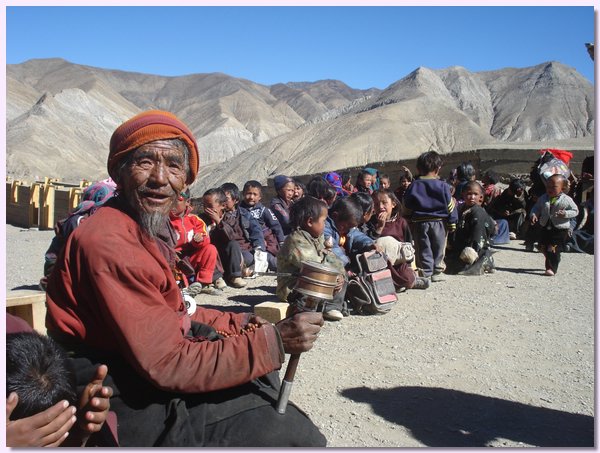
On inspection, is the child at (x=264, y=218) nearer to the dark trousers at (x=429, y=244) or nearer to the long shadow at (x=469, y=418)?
the dark trousers at (x=429, y=244)

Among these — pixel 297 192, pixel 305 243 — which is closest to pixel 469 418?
pixel 305 243

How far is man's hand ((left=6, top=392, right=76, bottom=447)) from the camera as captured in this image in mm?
1963

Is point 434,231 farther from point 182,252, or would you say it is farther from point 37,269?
point 37,269

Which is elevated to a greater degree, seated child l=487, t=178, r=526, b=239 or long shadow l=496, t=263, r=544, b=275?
seated child l=487, t=178, r=526, b=239

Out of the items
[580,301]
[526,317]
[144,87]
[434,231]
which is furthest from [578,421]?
[144,87]

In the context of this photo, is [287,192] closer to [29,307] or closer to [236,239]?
[236,239]

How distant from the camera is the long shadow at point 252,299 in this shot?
6716 mm

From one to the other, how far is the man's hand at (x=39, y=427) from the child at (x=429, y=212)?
19.5 feet

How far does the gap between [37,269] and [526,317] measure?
20.9 ft

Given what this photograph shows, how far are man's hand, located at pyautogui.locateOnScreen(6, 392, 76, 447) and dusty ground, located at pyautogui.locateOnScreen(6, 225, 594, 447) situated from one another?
68.3 inches

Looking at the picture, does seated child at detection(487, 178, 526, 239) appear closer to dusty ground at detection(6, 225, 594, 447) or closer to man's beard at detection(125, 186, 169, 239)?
dusty ground at detection(6, 225, 594, 447)

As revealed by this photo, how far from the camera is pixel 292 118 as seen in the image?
3873 inches

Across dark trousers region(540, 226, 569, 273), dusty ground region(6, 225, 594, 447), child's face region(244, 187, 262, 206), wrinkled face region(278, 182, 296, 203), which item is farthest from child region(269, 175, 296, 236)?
dark trousers region(540, 226, 569, 273)

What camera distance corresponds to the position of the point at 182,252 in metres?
6.94
